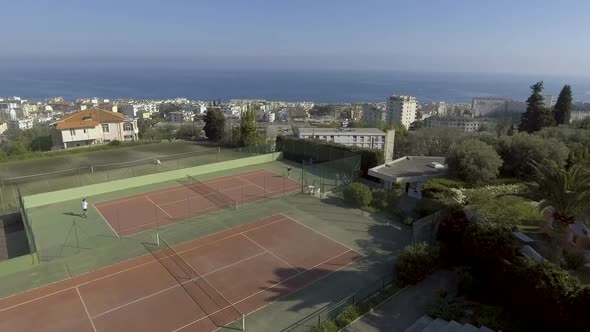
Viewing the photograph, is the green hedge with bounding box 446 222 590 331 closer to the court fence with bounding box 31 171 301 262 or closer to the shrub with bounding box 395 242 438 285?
the shrub with bounding box 395 242 438 285

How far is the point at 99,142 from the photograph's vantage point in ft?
151

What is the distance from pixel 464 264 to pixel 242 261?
8691mm

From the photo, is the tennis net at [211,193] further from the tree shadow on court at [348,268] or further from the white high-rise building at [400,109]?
the white high-rise building at [400,109]

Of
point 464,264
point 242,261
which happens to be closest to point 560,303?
point 464,264

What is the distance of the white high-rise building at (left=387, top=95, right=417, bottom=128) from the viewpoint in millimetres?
134500

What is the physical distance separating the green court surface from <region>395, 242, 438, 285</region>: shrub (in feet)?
3.14

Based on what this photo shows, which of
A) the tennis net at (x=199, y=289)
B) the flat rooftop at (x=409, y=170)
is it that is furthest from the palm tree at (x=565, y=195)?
the flat rooftop at (x=409, y=170)

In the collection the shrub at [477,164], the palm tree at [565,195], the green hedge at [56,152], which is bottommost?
the green hedge at [56,152]

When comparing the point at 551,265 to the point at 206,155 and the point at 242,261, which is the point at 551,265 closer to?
the point at 242,261

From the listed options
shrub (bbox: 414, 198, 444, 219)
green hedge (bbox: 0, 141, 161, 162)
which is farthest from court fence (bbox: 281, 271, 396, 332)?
green hedge (bbox: 0, 141, 161, 162)

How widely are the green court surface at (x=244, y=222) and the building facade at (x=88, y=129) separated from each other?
24.3m

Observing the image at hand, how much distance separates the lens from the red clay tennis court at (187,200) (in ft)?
63.0

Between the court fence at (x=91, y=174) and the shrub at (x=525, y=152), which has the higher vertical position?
the shrub at (x=525, y=152)

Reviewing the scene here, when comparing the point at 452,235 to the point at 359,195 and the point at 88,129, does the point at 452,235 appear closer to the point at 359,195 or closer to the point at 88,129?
the point at 359,195
